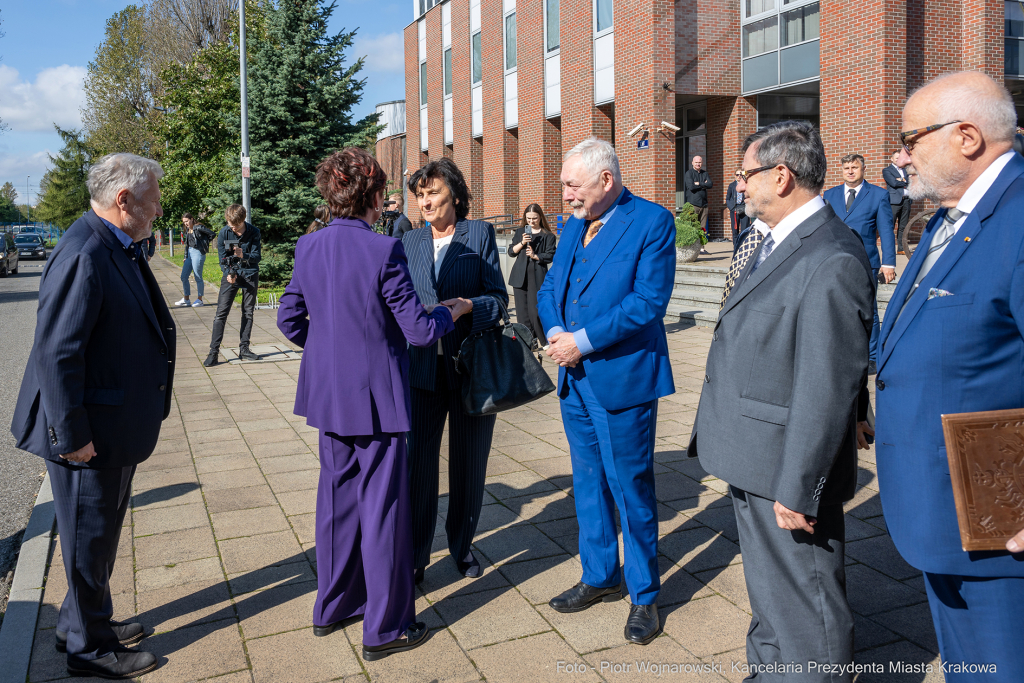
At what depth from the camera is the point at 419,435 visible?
4.06 meters

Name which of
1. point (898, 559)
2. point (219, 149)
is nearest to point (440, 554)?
point (898, 559)

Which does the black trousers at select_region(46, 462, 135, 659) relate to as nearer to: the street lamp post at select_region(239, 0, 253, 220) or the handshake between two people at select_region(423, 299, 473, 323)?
the handshake between two people at select_region(423, 299, 473, 323)

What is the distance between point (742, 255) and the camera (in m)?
2.96

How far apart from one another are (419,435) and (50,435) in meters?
1.62

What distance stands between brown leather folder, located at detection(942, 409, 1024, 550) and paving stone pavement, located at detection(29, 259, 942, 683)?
129 centimetres

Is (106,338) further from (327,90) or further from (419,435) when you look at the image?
(327,90)

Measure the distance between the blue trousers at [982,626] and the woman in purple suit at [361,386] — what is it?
2039 millimetres

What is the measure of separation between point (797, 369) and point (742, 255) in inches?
23.5

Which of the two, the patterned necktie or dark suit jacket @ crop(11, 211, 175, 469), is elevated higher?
the patterned necktie

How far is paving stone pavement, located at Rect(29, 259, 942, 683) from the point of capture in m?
3.31

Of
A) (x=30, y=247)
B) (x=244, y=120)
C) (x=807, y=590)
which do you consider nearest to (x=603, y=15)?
(x=244, y=120)

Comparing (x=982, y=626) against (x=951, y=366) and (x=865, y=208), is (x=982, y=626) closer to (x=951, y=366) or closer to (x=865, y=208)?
(x=951, y=366)

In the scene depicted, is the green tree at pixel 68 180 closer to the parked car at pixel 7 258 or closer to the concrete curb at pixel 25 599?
the parked car at pixel 7 258

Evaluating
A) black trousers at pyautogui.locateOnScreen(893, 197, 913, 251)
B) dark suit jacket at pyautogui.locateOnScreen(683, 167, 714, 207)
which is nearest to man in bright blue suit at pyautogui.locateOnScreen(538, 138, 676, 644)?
black trousers at pyautogui.locateOnScreen(893, 197, 913, 251)
